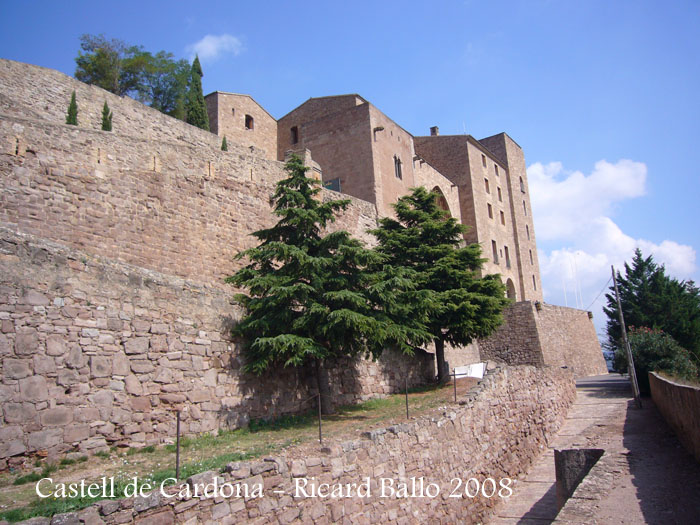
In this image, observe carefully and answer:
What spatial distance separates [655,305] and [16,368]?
3369 centimetres

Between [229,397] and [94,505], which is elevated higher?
[229,397]

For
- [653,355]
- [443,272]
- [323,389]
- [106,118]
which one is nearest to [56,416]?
[323,389]

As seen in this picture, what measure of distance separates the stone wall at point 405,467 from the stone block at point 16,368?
3.35 meters

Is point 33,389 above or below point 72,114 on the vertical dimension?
below

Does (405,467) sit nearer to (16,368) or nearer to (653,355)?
(16,368)

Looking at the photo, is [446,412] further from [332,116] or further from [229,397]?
[332,116]

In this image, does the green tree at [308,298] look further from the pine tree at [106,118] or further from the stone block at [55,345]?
the pine tree at [106,118]

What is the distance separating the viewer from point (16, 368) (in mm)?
7980

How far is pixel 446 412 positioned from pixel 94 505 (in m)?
8.30

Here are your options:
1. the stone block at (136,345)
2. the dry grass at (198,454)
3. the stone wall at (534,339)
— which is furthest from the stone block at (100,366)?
the stone wall at (534,339)

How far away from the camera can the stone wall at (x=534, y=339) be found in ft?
94.6

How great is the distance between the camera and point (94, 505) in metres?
5.77

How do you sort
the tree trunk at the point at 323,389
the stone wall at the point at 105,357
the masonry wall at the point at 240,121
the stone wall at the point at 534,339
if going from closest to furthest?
the stone wall at the point at 105,357, the tree trunk at the point at 323,389, the stone wall at the point at 534,339, the masonry wall at the point at 240,121

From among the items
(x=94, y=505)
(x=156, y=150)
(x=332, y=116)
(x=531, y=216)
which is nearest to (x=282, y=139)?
(x=332, y=116)
